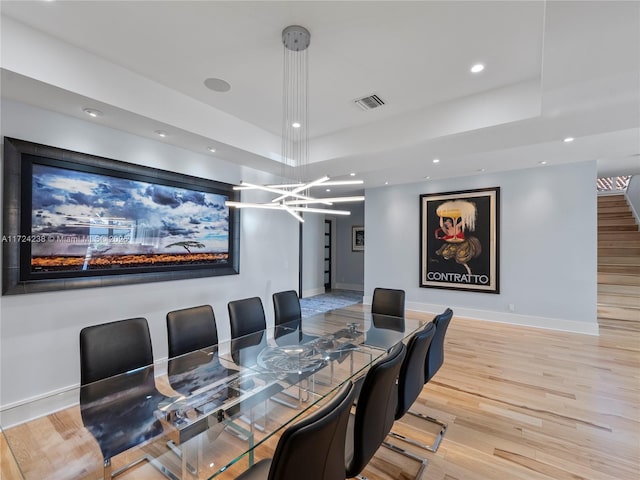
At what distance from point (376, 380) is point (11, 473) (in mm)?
2344

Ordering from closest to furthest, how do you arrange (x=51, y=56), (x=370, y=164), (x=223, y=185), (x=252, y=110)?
(x=51, y=56) < (x=252, y=110) < (x=223, y=185) < (x=370, y=164)

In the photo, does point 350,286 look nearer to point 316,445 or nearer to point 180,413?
point 180,413

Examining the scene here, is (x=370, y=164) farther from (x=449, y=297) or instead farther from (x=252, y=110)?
(x=449, y=297)

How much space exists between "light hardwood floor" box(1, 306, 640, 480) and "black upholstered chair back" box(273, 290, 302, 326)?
126 cm

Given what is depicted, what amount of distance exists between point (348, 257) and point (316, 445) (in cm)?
868

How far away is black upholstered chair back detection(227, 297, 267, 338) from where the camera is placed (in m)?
2.86

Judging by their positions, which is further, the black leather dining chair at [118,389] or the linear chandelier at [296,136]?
the linear chandelier at [296,136]

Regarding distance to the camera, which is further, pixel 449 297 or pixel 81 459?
pixel 449 297

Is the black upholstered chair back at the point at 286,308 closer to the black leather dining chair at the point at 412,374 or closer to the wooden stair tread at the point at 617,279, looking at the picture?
the black leather dining chair at the point at 412,374

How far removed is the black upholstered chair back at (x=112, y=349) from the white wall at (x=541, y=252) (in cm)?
548

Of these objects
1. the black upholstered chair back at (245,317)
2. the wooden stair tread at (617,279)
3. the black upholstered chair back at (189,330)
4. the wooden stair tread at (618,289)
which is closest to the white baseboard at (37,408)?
the black upholstered chair back at (189,330)

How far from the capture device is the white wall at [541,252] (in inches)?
190

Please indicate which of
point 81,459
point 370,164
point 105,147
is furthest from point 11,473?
point 370,164

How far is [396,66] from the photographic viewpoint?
258 centimetres
